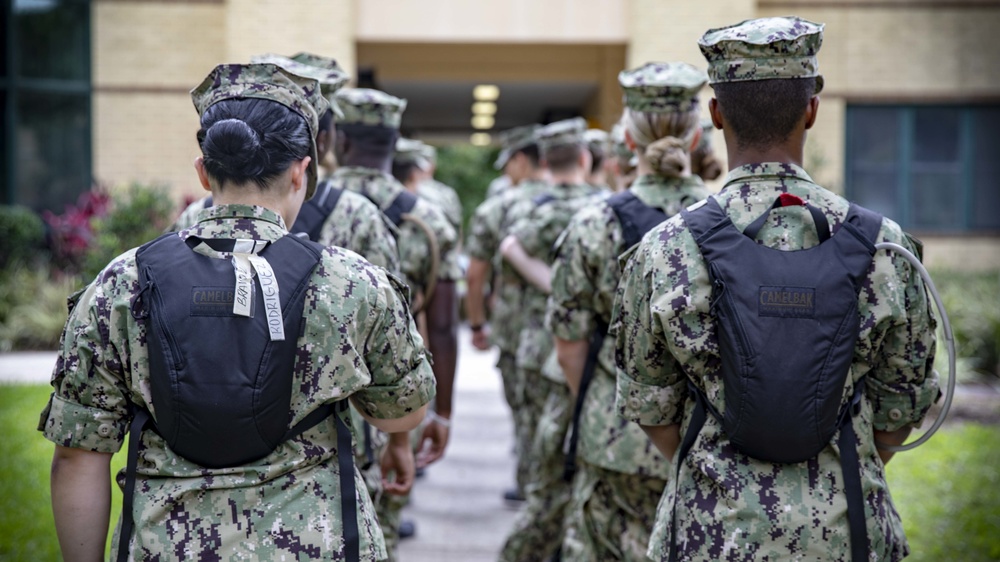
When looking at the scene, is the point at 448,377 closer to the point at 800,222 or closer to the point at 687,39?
the point at 800,222

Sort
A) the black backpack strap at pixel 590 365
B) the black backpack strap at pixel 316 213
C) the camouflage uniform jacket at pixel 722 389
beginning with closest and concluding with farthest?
the camouflage uniform jacket at pixel 722 389 → the black backpack strap at pixel 316 213 → the black backpack strap at pixel 590 365

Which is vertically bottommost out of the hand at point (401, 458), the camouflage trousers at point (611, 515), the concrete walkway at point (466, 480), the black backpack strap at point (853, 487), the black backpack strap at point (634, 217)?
the concrete walkway at point (466, 480)

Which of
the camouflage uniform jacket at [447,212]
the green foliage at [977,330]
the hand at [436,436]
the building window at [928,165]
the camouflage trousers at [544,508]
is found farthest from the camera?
the building window at [928,165]

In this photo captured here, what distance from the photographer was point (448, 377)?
4.56m

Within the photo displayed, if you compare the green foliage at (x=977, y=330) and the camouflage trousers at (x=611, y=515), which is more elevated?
the camouflage trousers at (x=611, y=515)

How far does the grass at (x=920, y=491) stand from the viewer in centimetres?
561

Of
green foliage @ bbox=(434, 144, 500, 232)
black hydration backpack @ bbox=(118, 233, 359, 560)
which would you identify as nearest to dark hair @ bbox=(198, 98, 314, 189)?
black hydration backpack @ bbox=(118, 233, 359, 560)

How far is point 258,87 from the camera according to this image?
2.48 meters

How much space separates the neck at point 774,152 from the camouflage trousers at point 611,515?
1.34 meters

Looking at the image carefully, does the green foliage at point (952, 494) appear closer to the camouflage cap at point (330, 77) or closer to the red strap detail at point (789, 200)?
the red strap detail at point (789, 200)

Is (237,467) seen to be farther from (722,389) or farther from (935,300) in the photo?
(935,300)

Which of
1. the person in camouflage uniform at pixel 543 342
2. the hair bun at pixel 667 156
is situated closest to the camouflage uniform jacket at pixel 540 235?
the person in camouflage uniform at pixel 543 342

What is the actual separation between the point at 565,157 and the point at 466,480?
2.92 metres

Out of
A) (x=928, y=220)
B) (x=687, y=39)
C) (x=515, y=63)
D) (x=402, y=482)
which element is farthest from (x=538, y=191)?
(x=928, y=220)
